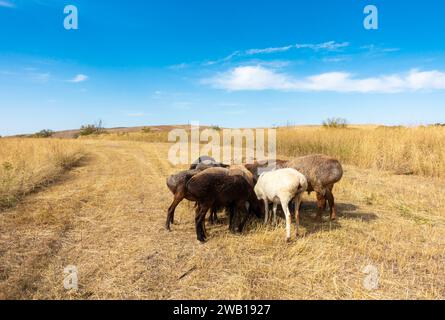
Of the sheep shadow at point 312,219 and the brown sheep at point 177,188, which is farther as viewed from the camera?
the sheep shadow at point 312,219

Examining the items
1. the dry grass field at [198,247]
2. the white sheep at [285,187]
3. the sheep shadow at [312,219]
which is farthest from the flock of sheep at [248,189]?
the dry grass field at [198,247]

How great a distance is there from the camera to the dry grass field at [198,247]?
12.7 ft

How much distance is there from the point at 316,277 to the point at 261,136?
19.5 metres

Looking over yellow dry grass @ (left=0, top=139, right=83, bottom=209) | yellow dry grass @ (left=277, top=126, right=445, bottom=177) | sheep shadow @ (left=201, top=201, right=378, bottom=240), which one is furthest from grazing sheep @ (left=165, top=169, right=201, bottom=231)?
yellow dry grass @ (left=277, top=126, right=445, bottom=177)

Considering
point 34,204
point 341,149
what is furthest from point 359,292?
point 341,149

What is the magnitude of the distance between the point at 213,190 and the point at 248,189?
797 millimetres

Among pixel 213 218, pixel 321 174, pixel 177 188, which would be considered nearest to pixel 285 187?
pixel 321 174

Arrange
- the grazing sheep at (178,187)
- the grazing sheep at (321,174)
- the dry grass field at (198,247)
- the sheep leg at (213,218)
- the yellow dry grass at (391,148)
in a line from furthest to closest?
the yellow dry grass at (391,148), the sheep leg at (213,218), the grazing sheep at (321,174), the grazing sheep at (178,187), the dry grass field at (198,247)

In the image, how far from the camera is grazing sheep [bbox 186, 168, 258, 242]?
527 cm

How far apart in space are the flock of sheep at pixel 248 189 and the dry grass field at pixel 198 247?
1.22 feet

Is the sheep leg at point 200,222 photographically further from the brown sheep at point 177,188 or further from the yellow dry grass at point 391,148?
the yellow dry grass at point 391,148

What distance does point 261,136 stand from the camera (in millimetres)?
23328

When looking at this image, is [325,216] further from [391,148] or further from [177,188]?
[391,148]
